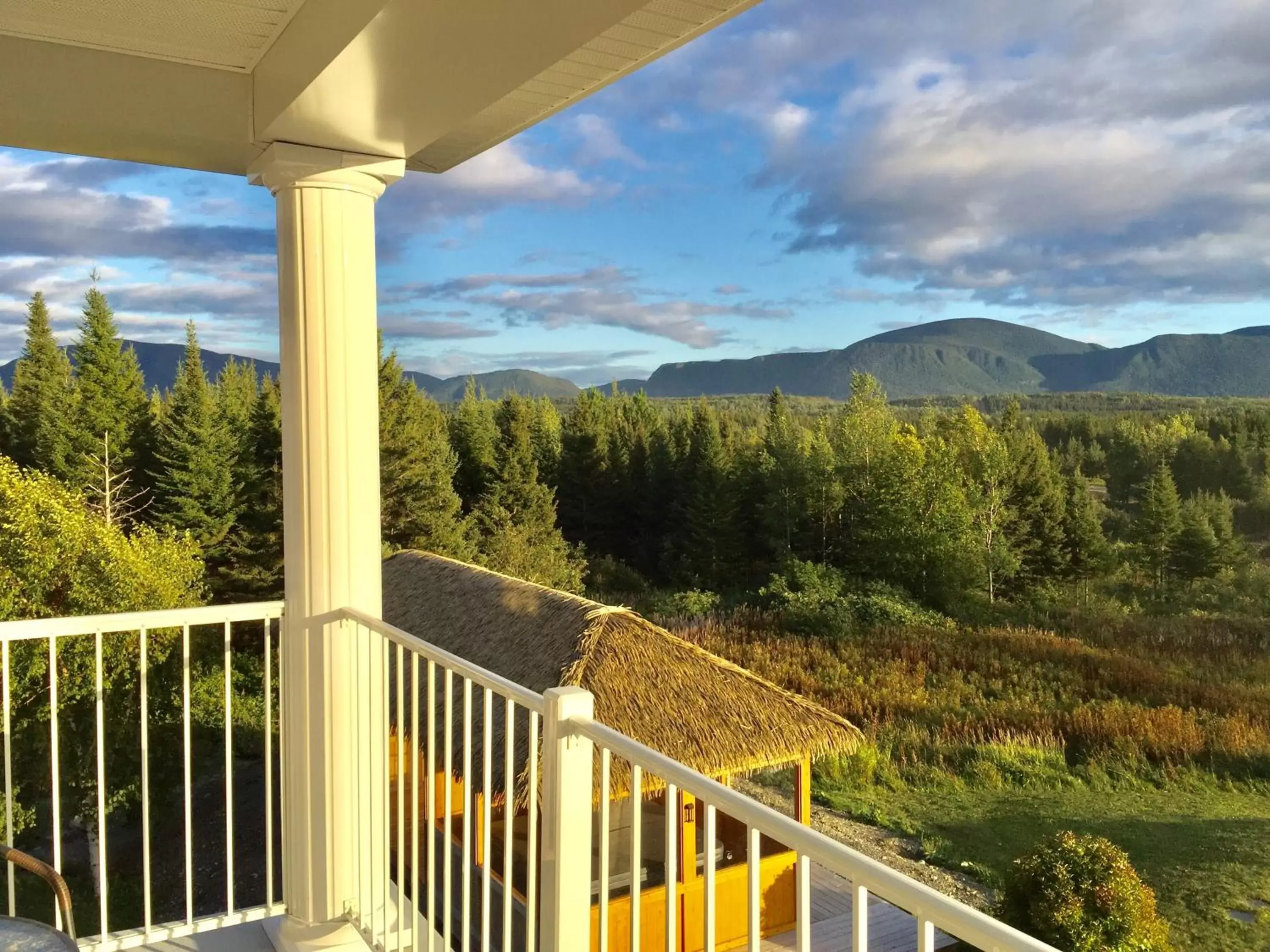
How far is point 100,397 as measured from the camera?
826 inches

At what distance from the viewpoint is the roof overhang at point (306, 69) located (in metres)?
1.48

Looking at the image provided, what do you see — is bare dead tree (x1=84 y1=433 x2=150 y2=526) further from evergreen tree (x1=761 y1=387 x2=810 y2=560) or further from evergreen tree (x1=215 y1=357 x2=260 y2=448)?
evergreen tree (x1=761 y1=387 x2=810 y2=560)

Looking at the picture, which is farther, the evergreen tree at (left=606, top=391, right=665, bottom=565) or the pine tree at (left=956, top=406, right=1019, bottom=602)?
the evergreen tree at (left=606, top=391, right=665, bottom=565)

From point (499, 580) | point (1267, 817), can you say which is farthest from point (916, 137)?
point (499, 580)

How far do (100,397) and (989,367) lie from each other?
8014 cm

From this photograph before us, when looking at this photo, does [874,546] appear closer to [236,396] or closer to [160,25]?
[236,396]

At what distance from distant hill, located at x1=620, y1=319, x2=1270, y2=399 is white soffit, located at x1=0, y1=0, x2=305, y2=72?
117 ft

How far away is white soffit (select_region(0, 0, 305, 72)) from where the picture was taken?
1759 millimetres

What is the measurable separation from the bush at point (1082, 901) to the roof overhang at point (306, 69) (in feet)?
25.4

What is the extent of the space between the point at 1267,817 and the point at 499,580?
12895 mm

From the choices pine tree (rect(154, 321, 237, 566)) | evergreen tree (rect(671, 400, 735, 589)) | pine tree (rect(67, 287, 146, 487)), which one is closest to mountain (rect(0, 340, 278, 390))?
pine tree (rect(67, 287, 146, 487))

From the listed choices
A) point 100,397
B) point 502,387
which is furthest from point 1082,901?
point 502,387

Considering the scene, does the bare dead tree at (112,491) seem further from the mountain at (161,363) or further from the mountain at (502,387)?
the mountain at (502,387)

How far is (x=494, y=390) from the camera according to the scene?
40969 mm
